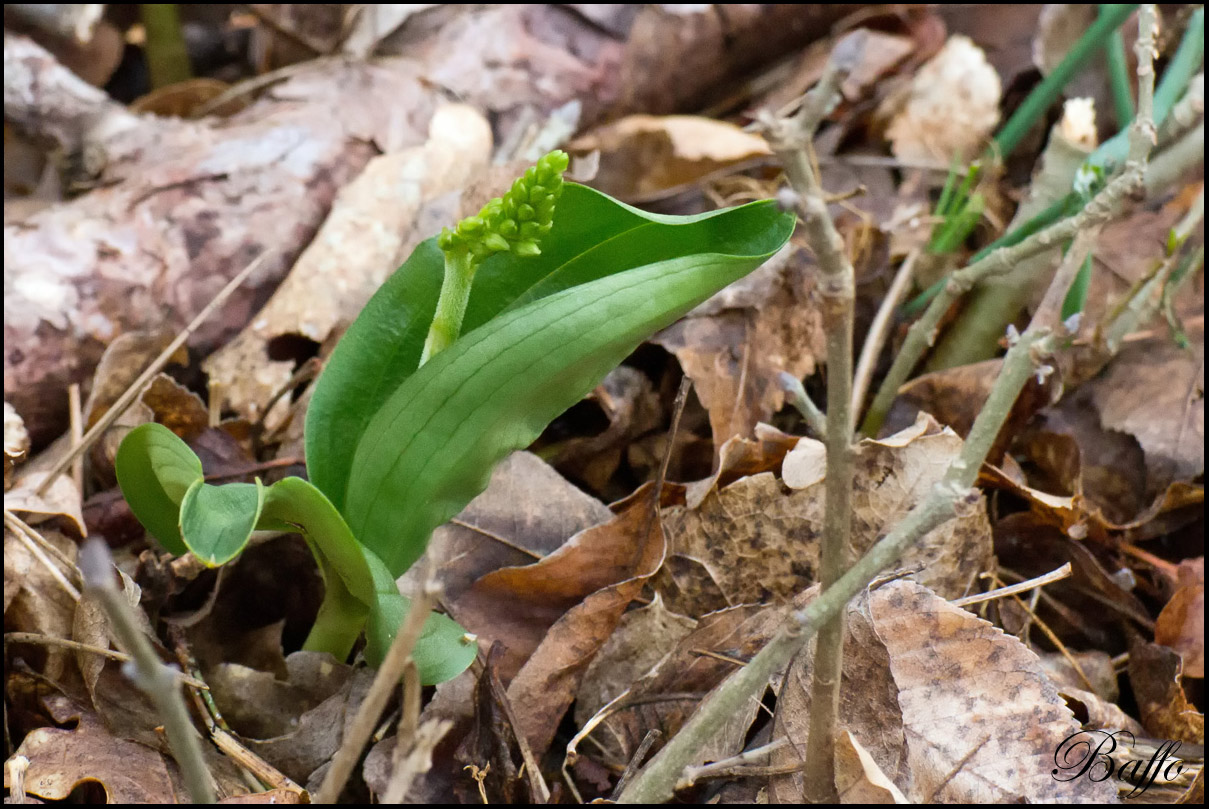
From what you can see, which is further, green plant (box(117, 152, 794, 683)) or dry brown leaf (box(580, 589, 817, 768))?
dry brown leaf (box(580, 589, 817, 768))

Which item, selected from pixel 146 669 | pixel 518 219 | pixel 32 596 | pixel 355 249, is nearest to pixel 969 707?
pixel 518 219

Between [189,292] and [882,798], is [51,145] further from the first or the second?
[882,798]

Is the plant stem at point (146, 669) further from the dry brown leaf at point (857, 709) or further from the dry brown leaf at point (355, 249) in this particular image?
the dry brown leaf at point (355, 249)

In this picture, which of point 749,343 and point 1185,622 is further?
point 749,343

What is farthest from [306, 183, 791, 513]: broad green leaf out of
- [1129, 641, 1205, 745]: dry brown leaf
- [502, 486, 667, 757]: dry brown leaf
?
[1129, 641, 1205, 745]: dry brown leaf

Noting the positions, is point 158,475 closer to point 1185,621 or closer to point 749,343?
point 749,343

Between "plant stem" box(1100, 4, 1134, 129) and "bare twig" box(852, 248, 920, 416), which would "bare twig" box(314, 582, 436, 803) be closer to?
"bare twig" box(852, 248, 920, 416)

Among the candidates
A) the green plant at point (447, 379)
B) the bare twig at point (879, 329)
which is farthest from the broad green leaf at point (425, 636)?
the bare twig at point (879, 329)
